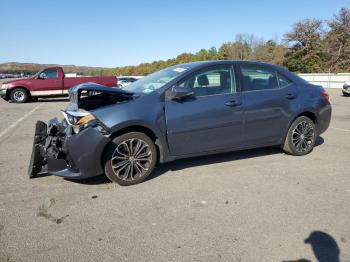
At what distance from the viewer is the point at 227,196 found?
4391 mm

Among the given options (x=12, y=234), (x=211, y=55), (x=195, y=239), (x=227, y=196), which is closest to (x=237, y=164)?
(x=227, y=196)

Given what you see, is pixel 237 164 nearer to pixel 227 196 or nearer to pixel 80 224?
pixel 227 196

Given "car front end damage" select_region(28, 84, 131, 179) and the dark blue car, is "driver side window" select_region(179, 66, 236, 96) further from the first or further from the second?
"car front end damage" select_region(28, 84, 131, 179)

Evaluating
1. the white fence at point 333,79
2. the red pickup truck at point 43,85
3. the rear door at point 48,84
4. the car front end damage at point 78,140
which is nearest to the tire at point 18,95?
the red pickup truck at point 43,85

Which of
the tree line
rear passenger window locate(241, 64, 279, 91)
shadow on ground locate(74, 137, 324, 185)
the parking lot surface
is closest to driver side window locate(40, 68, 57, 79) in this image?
the parking lot surface

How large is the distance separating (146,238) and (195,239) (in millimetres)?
452

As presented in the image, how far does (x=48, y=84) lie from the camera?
737 inches

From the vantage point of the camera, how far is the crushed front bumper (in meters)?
4.45

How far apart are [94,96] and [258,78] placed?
257 cm

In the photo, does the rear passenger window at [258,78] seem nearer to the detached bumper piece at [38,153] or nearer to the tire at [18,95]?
the detached bumper piece at [38,153]

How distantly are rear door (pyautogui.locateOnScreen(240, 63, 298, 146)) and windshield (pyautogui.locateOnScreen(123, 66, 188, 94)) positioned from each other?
1.04 meters

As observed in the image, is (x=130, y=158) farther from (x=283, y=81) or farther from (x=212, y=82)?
(x=283, y=81)

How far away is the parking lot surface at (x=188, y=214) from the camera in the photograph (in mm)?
3146

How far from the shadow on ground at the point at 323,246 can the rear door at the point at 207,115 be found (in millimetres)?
2139
